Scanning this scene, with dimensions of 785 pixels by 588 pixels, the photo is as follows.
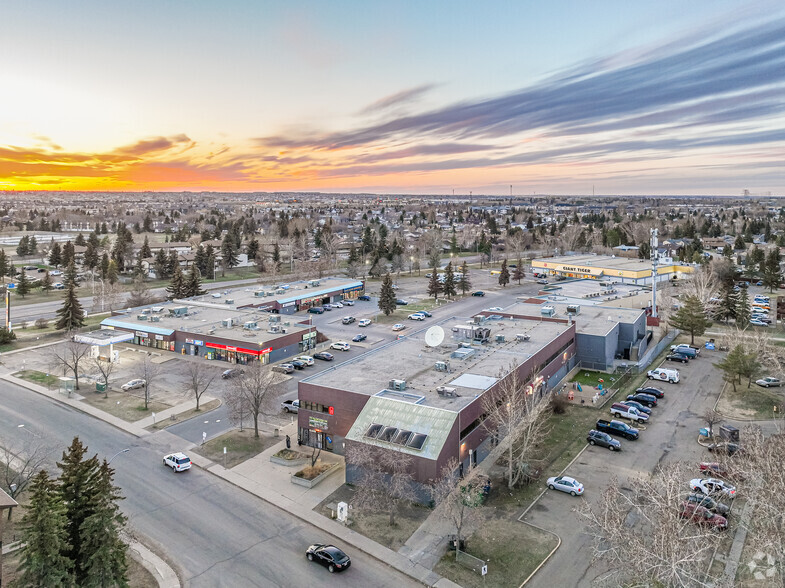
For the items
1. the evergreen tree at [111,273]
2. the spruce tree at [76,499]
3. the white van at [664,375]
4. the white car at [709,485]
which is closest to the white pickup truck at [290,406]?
the spruce tree at [76,499]

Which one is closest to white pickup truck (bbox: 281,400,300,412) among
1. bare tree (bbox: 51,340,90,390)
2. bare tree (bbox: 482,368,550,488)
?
bare tree (bbox: 482,368,550,488)

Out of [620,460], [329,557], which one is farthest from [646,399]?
[329,557]

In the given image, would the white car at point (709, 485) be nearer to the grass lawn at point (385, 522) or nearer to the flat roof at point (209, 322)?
the grass lawn at point (385, 522)

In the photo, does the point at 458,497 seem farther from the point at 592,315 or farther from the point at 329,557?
the point at 592,315

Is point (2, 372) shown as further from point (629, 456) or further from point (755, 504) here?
point (755, 504)

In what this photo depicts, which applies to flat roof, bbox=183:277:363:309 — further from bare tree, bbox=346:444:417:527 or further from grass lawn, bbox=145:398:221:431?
bare tree, bbox=346:444:417:527
